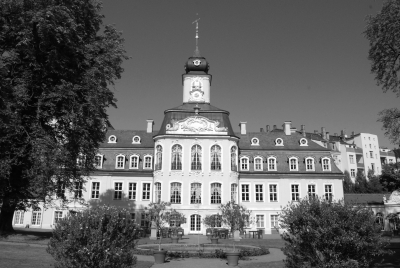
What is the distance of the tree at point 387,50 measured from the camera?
18.8 metres

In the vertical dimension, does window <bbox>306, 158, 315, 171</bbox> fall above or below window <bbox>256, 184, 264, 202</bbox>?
above

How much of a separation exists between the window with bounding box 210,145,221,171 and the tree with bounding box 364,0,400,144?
18.7 meters

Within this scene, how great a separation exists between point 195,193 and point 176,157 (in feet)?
14.0

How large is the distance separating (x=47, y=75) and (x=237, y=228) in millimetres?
15576

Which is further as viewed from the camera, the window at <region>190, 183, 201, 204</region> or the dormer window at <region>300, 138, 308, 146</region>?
the dormer window at <region>300, 138, 308, 146</region>

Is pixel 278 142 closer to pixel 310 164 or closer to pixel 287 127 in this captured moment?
pixel 287 127

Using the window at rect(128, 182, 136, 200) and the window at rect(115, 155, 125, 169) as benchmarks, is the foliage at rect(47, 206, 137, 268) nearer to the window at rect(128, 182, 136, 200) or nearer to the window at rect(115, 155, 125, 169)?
the window at rect(128, 182, 136, 200)

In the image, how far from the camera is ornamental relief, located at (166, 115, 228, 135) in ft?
122

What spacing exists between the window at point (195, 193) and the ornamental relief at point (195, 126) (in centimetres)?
570

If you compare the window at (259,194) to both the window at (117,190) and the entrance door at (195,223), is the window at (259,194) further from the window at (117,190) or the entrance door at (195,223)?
the window at (117,190)

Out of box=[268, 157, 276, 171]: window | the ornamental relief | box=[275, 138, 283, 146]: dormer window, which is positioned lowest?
box=[268, 157, 276, 171]: window

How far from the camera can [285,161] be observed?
4028cm

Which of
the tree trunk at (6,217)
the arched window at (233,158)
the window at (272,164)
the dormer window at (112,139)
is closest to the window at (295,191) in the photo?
the window at (272,164)

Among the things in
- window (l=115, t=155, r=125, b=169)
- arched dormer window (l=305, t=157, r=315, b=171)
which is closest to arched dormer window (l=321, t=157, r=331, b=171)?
arched dormer window (l=305, t=157, r=315, b=171)
